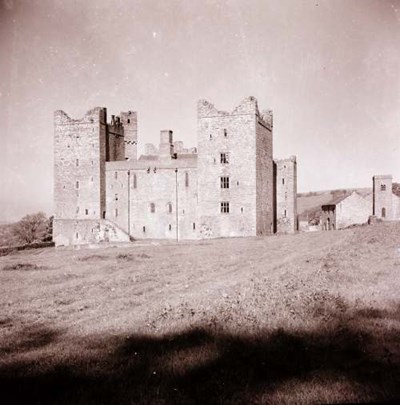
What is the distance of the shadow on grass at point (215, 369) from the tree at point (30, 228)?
212 ft

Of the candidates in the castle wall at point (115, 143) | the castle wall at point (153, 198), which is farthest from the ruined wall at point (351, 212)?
the castle wall at point (115, 143)

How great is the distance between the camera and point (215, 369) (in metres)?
7.43

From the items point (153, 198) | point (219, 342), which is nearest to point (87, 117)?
point (153, 198)

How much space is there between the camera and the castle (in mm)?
45594

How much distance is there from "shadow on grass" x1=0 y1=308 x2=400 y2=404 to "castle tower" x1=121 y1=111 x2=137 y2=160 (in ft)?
167

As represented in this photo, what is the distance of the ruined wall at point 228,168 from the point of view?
45.2 meters

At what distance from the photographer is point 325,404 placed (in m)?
6.15

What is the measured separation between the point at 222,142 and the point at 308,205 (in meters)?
67.5

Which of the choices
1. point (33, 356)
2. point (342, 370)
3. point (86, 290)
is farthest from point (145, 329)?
point (86, 290)

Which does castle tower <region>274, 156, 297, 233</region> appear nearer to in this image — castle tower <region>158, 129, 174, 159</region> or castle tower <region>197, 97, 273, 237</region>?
castle tower <region>197, 97, 273, 237</region>

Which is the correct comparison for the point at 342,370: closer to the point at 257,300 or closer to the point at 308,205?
the point at 257,300

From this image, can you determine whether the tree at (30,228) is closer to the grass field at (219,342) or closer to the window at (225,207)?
the window at (225,207)

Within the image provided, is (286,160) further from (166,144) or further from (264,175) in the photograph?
(166,144)

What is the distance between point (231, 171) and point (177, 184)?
21.1 ft
